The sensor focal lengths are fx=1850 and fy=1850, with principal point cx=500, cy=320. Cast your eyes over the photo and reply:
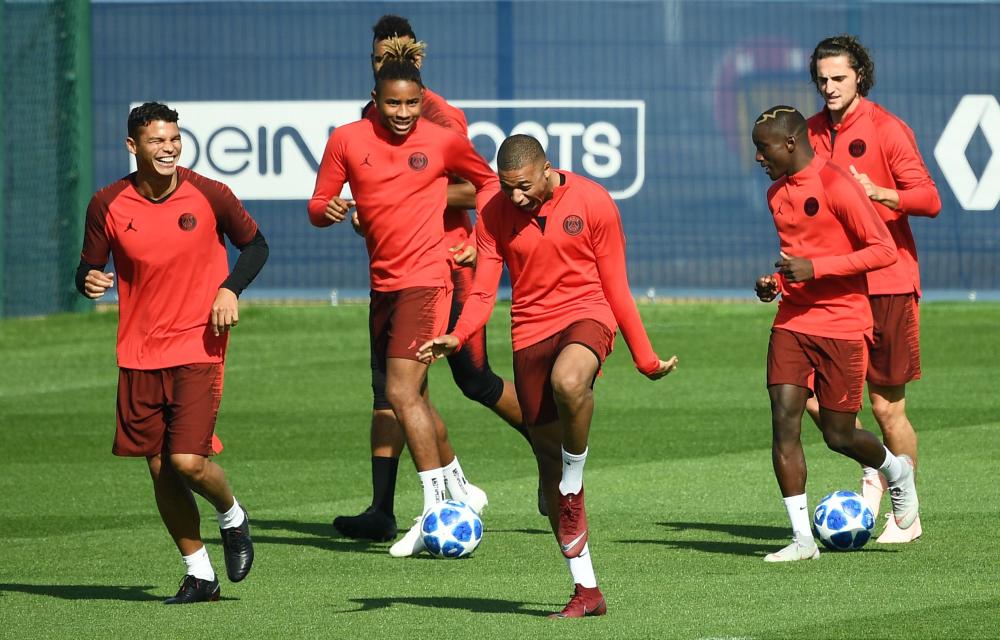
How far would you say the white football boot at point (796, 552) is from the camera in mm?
8386

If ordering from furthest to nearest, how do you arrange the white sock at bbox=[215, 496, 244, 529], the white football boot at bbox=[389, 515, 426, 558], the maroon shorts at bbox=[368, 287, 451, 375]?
1. the maroon shorts at bbox=[368, 287, 451, 375]
2. the white football boot at bbox=[389, 515, 426, 558]
3. the white sock at bbox=[215, 496, 244, 529]

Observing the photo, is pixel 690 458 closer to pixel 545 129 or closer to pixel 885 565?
pixel 885 565

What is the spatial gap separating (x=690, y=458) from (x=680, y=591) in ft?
Answer: 13.8

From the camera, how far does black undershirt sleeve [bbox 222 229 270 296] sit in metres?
7.98

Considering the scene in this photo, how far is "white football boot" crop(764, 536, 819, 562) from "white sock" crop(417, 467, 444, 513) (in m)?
1.67

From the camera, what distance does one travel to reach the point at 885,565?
8.27m

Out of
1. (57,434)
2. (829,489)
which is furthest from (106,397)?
(829,489)

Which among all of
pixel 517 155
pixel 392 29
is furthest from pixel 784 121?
pixel 392 29

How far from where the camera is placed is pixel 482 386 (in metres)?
9.90

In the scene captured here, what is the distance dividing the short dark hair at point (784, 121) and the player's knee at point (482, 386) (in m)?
2.25

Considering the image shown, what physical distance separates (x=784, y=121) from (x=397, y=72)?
2009 mm

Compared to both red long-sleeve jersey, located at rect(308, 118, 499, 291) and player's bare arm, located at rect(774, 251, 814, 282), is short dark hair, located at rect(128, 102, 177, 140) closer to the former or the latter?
red long-sleeve jersey, located at rect(308, 118, 499, 291)

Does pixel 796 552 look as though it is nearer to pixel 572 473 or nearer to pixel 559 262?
pixel 572 473

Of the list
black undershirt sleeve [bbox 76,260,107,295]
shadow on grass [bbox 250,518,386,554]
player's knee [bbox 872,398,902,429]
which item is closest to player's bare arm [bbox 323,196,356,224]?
black undershirt sleeve [bbox 76,260,107,295]
